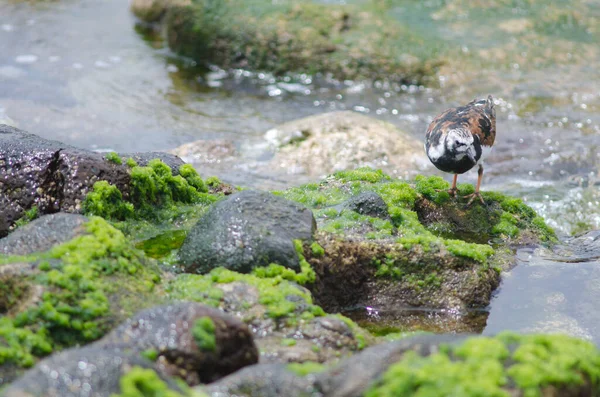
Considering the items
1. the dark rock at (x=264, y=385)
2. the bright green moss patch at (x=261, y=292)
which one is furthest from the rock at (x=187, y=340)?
the bright green moss patch at (x=261, y=292)

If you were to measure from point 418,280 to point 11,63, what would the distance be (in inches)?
393

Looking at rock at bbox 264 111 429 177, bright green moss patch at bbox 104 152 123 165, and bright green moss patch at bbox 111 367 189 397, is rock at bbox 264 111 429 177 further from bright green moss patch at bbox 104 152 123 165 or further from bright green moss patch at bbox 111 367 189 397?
bright green moss patch at bbox 111 367 189 397

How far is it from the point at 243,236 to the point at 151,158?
1.63m

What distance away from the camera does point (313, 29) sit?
12477 millimetres

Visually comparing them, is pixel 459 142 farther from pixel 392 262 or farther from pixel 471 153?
pixel 392 262

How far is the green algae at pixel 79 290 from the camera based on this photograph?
11.9 ft

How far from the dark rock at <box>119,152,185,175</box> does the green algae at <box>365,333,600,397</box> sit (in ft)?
10.8

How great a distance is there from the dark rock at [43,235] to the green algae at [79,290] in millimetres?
82

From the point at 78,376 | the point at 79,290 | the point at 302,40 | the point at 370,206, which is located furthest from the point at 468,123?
the point at 302,40

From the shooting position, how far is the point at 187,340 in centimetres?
326

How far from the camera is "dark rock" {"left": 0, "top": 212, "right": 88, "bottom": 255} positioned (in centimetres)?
424

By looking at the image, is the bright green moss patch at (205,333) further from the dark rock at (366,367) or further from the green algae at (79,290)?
the green algae at (79,290)

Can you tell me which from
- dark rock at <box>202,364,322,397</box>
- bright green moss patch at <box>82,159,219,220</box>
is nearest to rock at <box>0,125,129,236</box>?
bright green moss patch at <box>82,159,219,220</box>

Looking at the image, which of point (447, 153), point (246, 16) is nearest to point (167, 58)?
point (246, 16)
